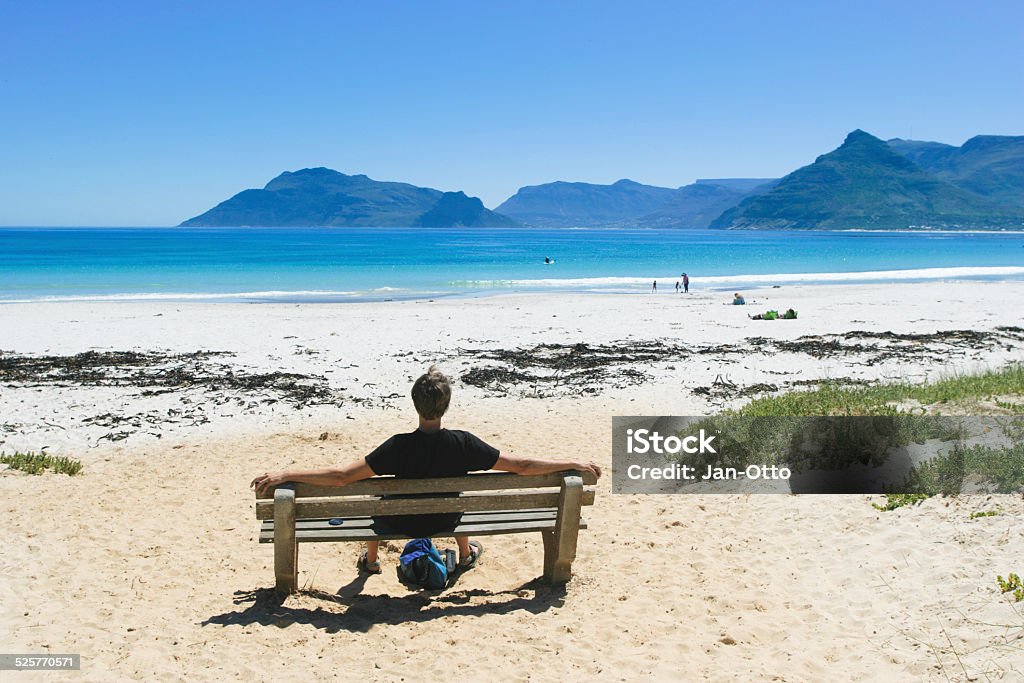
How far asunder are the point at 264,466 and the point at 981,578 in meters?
6.83

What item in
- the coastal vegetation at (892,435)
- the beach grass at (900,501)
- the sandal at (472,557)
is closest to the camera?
the sandal at (472,557)

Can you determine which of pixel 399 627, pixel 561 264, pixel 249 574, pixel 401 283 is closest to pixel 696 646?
pixel 399 627

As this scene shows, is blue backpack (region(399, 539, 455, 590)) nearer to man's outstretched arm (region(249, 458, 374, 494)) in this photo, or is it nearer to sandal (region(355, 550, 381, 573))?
sandal (region(355, 550, 381, 573))

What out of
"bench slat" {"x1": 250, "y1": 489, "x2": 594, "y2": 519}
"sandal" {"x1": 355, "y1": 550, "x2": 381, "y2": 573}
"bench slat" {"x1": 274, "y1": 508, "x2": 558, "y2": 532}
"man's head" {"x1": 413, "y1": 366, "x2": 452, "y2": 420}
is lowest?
"sandal" {"x1": 355, "y1": 550, "x2": 381, "y2": 573}

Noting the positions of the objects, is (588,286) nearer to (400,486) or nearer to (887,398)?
(887,398)

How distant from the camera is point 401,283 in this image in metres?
44.1

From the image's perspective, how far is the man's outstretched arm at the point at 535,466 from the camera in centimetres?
483

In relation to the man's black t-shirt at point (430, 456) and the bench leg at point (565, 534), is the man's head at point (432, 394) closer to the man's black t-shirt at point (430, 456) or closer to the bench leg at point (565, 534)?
the man's black t-shirt at point (430, 456)

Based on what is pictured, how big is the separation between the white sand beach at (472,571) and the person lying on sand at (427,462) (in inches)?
23.2

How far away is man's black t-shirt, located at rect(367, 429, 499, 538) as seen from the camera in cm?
466

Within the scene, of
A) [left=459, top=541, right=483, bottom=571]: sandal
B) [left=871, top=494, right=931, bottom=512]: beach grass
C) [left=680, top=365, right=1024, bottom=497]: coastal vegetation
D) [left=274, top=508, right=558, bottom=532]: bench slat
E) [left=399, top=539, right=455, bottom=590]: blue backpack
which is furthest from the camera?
[left=680, top=365, right=1024, bottom=497]: coastal vegetation

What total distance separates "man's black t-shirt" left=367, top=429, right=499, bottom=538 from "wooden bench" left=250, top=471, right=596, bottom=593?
0.09 meters

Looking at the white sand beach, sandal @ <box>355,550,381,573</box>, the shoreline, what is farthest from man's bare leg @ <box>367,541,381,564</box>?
the shoreline

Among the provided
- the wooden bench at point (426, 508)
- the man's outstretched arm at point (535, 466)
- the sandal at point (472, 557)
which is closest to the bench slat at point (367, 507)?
the wooden bench at point (426, 508)
